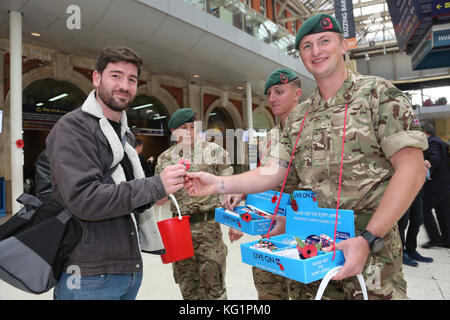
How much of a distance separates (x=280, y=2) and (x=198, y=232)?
20.1 m

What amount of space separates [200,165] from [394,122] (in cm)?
196

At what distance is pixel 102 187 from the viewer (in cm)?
124

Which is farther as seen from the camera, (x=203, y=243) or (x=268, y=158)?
(x=203, y=243)

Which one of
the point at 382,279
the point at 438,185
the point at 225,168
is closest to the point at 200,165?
the point at 225,168

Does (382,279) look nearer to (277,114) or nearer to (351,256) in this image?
(351,256)

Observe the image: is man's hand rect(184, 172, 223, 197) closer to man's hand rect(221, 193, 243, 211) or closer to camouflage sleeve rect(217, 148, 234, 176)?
man's hand rect(221, 193, 243, 211)

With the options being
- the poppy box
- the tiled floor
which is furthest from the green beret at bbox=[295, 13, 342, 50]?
the tiled floor

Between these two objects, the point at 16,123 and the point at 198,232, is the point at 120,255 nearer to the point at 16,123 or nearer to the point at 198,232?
the point at 198,232

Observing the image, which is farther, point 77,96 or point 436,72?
point 436,72

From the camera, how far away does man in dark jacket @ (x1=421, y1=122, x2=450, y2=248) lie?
4.81m

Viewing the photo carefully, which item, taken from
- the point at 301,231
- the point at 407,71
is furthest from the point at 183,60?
the point at 407,71

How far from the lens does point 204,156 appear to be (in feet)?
9.71

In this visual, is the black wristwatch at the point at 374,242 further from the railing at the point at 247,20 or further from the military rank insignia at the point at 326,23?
the railing at the point at 247,20

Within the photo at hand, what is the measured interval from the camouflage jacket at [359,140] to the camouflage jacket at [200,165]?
4.86 ft
